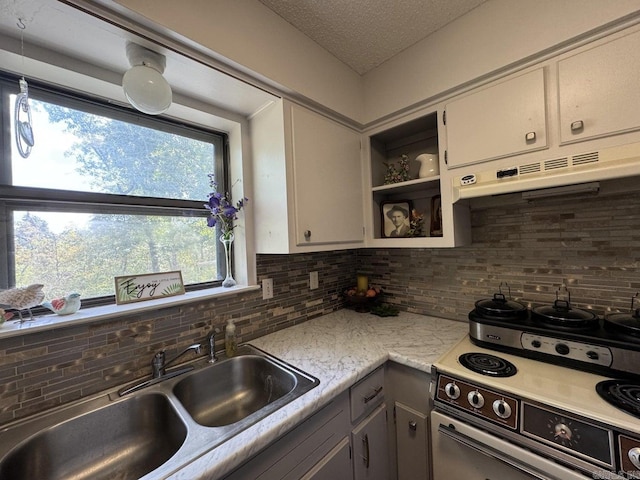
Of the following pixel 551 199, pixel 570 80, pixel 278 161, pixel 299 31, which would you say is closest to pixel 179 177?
pixel 278 161

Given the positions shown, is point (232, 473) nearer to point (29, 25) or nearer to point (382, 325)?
point (382, 325)

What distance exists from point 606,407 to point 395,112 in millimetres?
1541

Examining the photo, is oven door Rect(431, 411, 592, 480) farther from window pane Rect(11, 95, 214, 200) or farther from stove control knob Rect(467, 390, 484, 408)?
window pane Rect(11, 95, 214, 200)

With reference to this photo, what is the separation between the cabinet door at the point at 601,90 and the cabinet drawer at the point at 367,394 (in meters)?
1.28

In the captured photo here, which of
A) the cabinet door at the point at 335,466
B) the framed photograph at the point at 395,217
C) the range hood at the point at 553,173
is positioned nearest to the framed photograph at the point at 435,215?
the framed photograph at the point at 395,217

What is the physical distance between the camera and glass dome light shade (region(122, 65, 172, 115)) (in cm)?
92

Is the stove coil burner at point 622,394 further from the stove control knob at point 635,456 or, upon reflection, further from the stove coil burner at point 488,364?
the stove coil burner at point 488,364

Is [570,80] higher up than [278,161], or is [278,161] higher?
[570,80]

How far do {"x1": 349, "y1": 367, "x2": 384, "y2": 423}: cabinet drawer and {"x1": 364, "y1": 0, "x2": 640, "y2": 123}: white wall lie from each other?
146 centimetres

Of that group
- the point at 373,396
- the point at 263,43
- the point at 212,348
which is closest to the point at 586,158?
the point at 373,396

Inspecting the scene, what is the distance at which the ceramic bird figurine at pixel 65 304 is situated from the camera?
0.94 meters

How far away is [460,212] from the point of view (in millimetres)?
1385

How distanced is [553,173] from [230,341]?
1.61 metres

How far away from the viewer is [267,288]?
1496 mm
